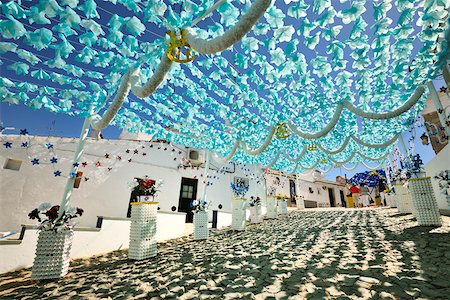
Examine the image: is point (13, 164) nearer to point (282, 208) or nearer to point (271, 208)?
point (271, 208)

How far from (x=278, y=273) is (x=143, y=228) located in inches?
110

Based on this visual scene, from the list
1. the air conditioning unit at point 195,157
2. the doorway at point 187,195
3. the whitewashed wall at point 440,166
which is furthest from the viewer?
the air conditioning unit at point 195,157

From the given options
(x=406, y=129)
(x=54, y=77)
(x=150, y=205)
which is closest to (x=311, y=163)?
(x=406, y=129)

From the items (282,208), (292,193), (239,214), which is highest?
(292,193)

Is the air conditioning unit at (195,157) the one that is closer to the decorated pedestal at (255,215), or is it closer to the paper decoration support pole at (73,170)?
the decorated pedestal at (255,215)

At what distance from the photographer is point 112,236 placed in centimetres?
469

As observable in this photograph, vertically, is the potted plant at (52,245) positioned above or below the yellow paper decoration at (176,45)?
below

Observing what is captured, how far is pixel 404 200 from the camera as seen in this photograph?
721 centimetres

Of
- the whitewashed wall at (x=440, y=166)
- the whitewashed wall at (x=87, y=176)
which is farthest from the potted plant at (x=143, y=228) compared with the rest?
the whitewashed wall at (x=440, y=166)

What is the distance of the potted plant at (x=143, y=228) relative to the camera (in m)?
3.87

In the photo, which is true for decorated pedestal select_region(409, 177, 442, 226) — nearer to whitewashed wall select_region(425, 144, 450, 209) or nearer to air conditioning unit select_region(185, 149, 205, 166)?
whitewashed wall select_region(425, 144, 450, 209)

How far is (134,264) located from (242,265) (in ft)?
6.55

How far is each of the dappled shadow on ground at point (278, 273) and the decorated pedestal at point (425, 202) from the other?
523mm

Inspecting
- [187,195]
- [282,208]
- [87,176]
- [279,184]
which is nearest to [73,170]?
[87,176]
